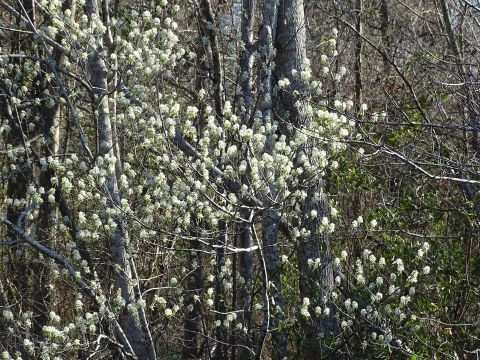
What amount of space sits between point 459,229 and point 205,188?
320 centimetres

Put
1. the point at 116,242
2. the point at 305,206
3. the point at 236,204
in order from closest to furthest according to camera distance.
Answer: the point at 236,204 → the point at 116,242 → the point at 305,206

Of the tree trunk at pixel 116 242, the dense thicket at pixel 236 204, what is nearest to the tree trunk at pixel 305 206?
the dense thicket at pixel 236 204

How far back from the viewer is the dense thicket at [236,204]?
605 cm

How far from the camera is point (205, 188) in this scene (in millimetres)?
5758

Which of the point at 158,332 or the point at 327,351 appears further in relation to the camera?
the point at 158,332

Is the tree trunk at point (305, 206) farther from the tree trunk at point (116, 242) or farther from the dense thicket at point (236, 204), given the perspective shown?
the tree trunk at point (116, 242)

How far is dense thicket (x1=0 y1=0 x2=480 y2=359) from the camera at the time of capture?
6.05 metres

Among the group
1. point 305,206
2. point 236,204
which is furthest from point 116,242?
point 305,206

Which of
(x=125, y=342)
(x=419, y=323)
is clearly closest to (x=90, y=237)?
(x=125, y=342)

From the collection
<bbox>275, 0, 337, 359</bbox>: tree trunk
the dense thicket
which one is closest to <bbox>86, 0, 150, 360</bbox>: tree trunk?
the dense thicket

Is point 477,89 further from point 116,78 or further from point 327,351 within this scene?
point 116,78

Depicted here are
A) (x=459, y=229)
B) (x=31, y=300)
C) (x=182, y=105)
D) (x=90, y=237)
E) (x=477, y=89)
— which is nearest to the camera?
(x=477, y=89)

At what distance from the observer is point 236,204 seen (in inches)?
221

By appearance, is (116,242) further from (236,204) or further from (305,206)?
(305,206)
